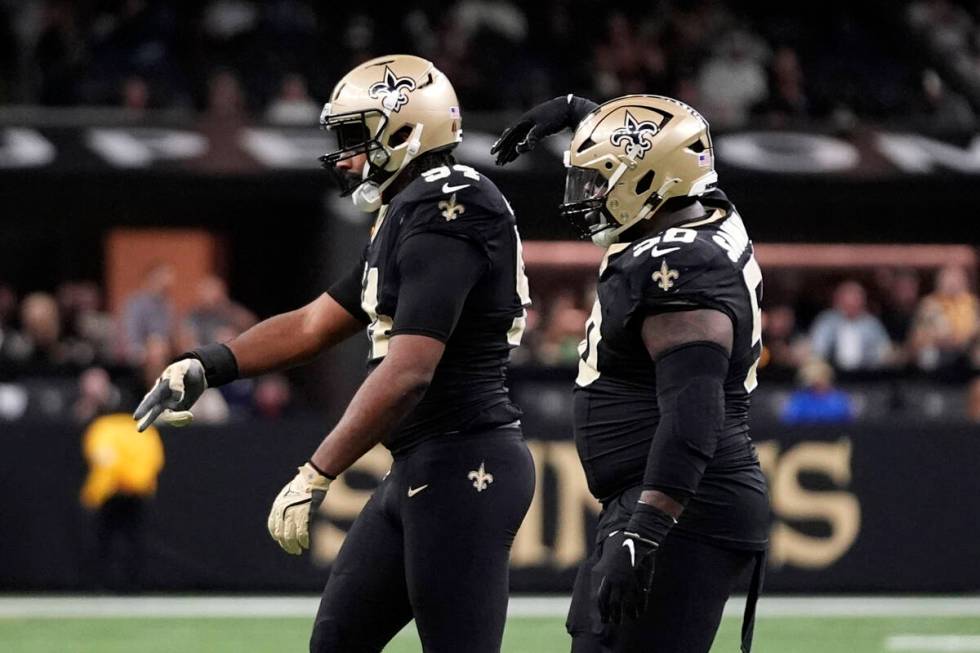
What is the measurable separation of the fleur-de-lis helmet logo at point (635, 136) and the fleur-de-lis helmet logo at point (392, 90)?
0.65 m

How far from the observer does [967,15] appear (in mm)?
17469

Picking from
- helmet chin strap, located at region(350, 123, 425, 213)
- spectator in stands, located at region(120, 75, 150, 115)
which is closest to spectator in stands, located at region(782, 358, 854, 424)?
spectator in stands, located at region(120, 75, 150, 115)

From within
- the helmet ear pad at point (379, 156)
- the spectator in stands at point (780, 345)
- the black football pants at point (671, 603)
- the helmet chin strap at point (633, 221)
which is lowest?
the spectator in stands at point (780, 345)

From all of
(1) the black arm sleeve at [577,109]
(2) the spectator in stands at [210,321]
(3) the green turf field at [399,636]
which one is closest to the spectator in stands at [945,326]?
(3) the green turf field at [399,636]

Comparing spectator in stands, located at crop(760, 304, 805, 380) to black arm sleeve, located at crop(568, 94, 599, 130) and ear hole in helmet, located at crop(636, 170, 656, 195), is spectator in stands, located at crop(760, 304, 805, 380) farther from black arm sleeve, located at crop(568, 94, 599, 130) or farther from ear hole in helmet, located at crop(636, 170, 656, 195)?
ear hole in helmet, located at crop(636, 170, 656, 195)

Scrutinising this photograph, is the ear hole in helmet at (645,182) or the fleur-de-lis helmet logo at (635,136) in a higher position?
the fleur-de-lis helmet logo at (635,136)

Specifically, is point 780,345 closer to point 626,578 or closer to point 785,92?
point 785,92

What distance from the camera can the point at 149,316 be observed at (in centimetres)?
1349

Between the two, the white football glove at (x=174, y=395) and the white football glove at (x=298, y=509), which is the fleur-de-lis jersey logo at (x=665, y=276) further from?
the white football glove at (x=174, y=395)

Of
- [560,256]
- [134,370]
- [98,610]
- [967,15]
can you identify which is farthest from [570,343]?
[967,15]

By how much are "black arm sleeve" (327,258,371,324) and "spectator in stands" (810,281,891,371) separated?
8.50 m

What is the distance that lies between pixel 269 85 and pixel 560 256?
269cm

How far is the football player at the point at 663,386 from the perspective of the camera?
159 inches

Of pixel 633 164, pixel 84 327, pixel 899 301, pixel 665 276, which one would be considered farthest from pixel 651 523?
pixel 899 301
